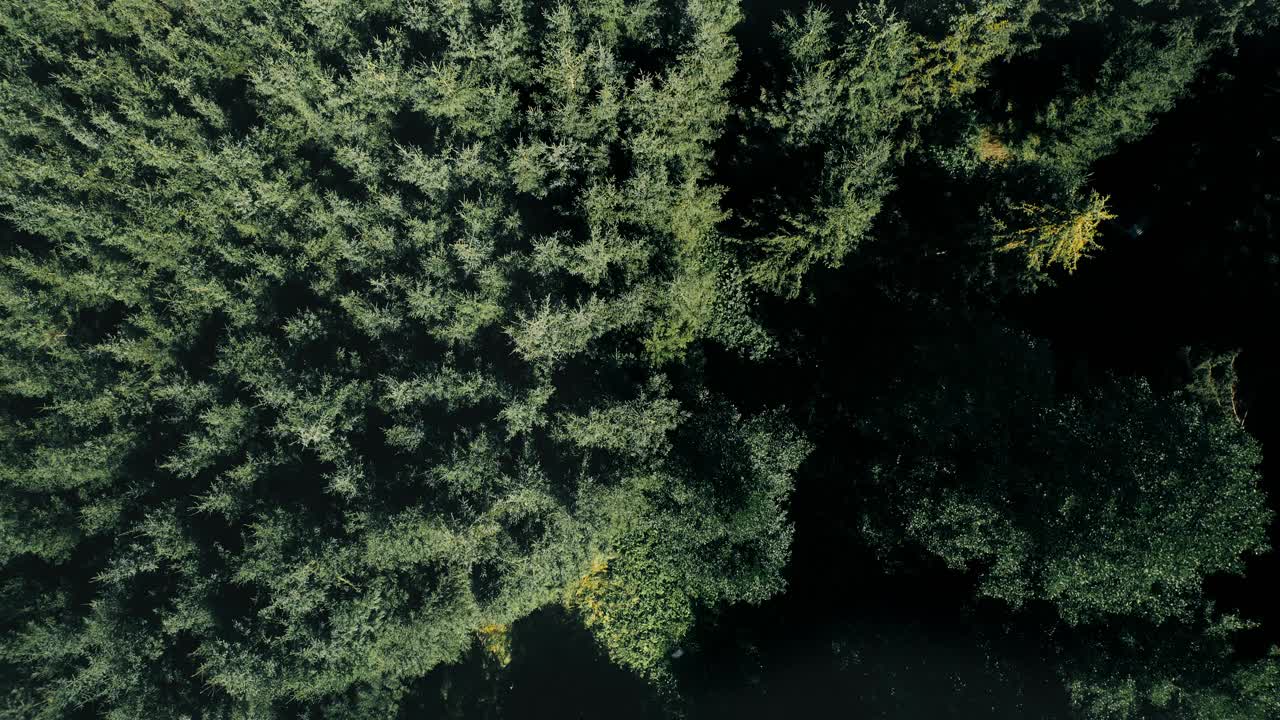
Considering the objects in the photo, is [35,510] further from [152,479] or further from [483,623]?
[483,623]

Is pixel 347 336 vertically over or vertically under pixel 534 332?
over

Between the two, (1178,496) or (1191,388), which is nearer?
(1178,496)

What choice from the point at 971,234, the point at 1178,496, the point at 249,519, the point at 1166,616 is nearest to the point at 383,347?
the point at 249,519

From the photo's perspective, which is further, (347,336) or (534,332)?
(347,336)

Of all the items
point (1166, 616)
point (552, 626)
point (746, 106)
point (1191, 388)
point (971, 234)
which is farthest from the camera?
point (552, 626)

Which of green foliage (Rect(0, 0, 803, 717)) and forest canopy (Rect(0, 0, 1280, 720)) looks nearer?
forest canopy (Rect(0, 0, 1280, 720))

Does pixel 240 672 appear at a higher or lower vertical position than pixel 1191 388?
higher

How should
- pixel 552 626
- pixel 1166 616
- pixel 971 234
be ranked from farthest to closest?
pixel 552 626, pixel 971 234, pixel 1166 616

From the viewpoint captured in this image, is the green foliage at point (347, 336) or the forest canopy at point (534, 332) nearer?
the forest canopy at point (534, 332)
